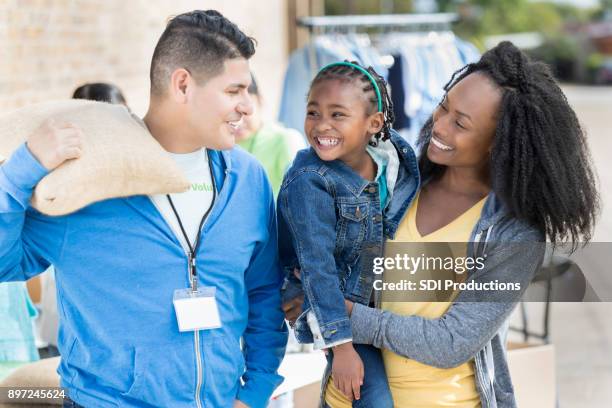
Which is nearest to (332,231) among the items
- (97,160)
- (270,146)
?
(97,160)

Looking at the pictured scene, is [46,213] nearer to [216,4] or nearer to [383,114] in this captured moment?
[383,114]

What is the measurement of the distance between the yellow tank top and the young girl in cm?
4

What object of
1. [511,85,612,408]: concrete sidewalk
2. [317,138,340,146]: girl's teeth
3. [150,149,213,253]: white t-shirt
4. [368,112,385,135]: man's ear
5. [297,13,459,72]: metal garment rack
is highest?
[297,13,459,72]: metal garment rack

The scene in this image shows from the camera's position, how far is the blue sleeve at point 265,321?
197 centimetres

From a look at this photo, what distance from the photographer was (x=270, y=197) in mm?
2010

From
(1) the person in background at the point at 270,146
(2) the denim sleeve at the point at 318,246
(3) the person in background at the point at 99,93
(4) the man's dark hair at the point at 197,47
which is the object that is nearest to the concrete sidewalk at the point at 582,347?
(1) the person in background at the point at 270,146

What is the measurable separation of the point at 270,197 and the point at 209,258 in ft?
0.93

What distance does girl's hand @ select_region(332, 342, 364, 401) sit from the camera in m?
1.92

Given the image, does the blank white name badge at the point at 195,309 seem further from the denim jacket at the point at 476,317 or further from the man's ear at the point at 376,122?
the man's ear at the point at 376,122

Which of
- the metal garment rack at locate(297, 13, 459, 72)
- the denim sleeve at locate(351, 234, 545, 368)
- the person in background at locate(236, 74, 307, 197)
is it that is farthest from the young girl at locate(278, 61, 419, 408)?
the metal garment rack at locate(297, 13, 459, 72)

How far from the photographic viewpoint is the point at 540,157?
6.15 ft

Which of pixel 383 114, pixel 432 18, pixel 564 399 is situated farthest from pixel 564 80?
pixel 383 114

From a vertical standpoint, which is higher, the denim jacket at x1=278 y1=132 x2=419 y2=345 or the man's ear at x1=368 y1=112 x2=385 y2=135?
the man's ear at x1=368 y1=112 x2=385 y2=135

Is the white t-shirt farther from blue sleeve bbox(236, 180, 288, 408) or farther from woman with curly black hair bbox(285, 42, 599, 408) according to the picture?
woman with curly black hair bbox(285, 42, 599, 408)
